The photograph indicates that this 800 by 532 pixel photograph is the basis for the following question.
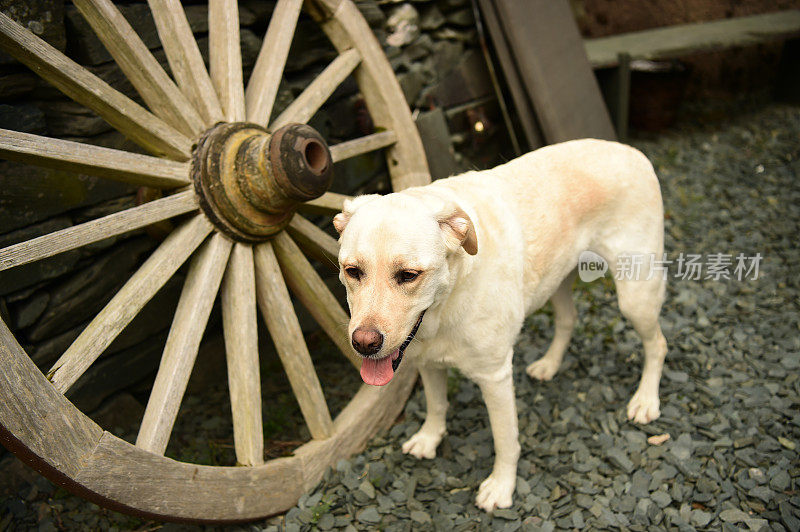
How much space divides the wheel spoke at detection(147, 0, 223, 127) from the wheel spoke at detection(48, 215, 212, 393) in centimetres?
48

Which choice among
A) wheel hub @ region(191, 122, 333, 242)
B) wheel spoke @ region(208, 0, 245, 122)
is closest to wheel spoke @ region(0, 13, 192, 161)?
wheel hub @ region(191, 122, 333, 242)

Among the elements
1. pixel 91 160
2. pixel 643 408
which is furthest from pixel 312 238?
pixel 643 408

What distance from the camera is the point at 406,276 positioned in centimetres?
190

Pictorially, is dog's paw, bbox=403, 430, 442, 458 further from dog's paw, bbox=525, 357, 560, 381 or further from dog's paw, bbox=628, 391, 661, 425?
dog's paw, bbox=628, 391, 661, 425

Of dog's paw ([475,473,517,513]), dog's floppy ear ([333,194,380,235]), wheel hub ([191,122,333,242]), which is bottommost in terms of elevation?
dog's paw ([475,473,517,513])

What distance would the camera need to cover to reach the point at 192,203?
227 cm

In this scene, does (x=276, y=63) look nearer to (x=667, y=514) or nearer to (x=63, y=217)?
(x=63, y=217)

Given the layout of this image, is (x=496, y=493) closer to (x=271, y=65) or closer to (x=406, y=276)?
(x=406, y=276)

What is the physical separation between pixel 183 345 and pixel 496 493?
1481 mm

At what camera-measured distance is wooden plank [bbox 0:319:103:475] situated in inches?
65.0

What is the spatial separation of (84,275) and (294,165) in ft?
3.91

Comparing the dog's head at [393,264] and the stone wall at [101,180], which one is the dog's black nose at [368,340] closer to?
the dog's head at [393,264]

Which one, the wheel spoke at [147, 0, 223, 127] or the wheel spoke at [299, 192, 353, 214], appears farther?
the wheel spoke at [299, 192, 353, 214]

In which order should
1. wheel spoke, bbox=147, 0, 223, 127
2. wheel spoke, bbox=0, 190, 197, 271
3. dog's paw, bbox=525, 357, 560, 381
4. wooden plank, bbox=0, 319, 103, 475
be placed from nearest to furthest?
wooden plank, bbox=0, 319, 103, 475 → wheel spoke, bbox=0, 190, 197, 271 → wheel spoke, bbox=147, 0, 223, 127 → dog's paw, bbox=525, 357, 560, 381
